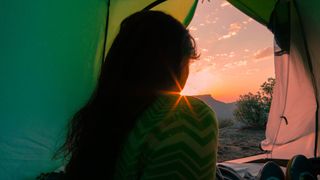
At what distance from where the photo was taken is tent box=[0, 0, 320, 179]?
163 cm

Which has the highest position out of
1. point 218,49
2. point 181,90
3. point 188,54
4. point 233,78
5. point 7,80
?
point 188,54

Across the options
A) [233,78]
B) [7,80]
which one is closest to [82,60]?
[7,80]

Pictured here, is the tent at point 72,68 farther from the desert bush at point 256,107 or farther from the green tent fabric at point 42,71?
the desert bush at point 256,107

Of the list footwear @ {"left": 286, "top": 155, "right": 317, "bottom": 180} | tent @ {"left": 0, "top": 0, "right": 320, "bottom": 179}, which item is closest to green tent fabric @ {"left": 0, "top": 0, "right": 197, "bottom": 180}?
tent @ {"left": 0, "top": 0, "right": 320, "bottom": 179}

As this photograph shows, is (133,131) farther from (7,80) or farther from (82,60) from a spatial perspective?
(82,60)

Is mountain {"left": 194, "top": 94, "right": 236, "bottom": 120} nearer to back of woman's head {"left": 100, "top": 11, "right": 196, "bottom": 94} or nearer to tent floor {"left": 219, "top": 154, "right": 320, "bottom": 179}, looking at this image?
back of woman's head {"left": 100, "top": 11, "right": 196, "bottom": 94}

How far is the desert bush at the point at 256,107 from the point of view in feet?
24.8

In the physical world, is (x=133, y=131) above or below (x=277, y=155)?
above

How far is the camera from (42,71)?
5.90 feet

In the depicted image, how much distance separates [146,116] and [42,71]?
1.20 meters

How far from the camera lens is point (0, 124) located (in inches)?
61.8

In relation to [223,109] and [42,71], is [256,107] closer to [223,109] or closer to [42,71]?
[223,109]

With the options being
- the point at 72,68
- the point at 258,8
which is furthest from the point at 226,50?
the point at 72,68

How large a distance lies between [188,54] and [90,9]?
1436 mm
